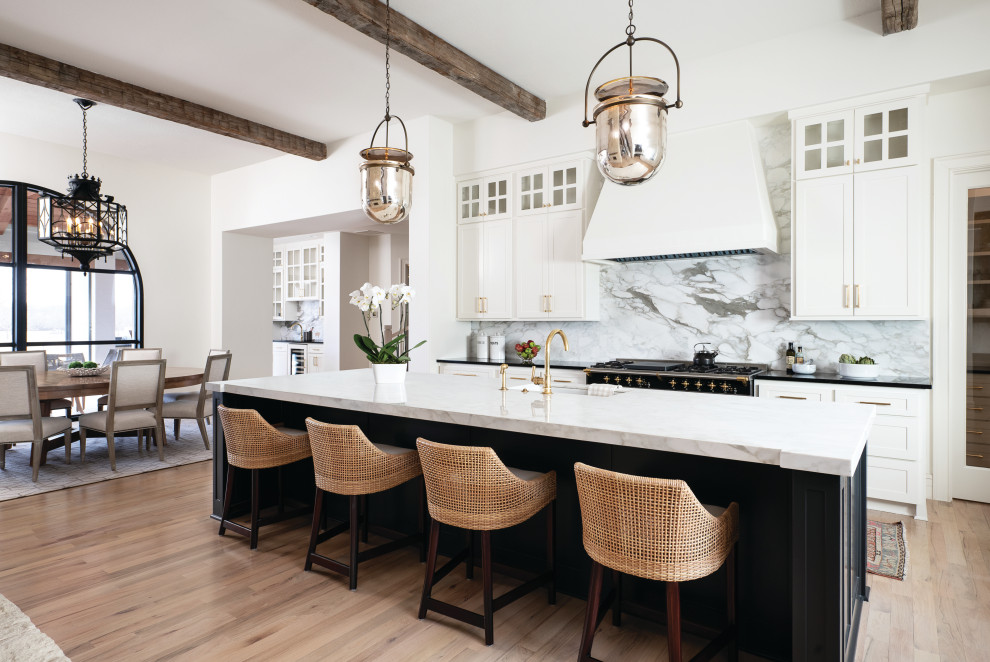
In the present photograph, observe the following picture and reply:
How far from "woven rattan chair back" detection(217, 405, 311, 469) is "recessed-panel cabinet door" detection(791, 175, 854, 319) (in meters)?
3.32

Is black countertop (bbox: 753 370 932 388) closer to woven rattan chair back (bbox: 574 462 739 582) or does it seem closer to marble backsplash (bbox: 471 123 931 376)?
marble backsplash (bbox: 471 123 931 376)

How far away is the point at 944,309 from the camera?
3.83 metres

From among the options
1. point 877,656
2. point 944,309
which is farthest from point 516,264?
point 877,656

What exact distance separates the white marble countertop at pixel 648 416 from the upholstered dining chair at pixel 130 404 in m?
2.06

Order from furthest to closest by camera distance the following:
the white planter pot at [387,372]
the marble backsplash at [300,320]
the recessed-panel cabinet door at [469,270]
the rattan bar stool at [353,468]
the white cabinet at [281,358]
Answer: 1. the marble backsplash at [300,320]
2. the white cabinet at [281,358]
3. the recessed-panel cabinet door at [469,270]
4. the white planter pot at [387,372]
5. the rattan bar stool at [353,468]

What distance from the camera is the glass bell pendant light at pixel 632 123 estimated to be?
196cm

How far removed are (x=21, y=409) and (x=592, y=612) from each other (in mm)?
4411

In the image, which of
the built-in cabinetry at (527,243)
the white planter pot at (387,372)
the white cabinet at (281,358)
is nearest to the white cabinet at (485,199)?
the built-in cabinetry at (527,243)

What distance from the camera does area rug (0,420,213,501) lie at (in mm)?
4191

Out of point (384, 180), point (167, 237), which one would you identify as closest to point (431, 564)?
point (384, 180)

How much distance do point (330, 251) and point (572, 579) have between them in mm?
7338

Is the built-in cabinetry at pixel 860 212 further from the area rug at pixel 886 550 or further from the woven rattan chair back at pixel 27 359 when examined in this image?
the woven rattan chair back at pixel 27 359

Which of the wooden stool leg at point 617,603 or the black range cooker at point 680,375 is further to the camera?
the black range cooker at point 680,375

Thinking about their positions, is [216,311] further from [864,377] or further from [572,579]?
[864,377]
